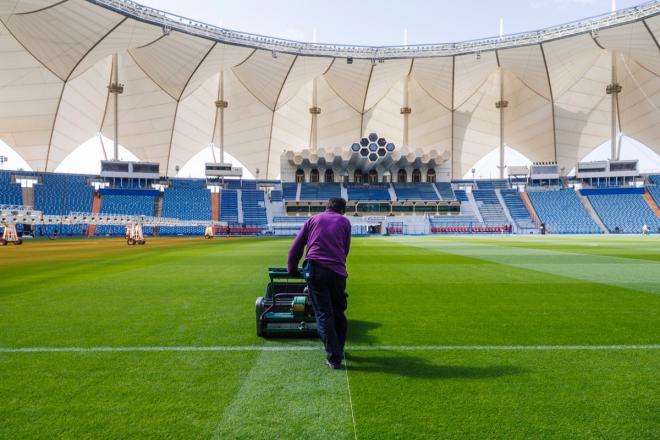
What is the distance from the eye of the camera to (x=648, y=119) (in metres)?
66.2

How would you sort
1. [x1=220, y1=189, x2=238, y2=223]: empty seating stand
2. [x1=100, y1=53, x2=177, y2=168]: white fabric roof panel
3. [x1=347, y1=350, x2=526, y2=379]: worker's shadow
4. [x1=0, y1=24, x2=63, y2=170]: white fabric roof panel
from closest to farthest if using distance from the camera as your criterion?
[x1=347, y1=350, x2=526, y2=379]: worker's shadow, [x1=0, y1=24, x2=63, y2=170]: white fabric roof panel, [x1=100, y1=53, x2=177, y2=168]: white fabric roof panel, [x1=220, y1=189, x2=238, y2=223]: empty seating stand

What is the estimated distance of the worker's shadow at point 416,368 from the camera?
141 inches

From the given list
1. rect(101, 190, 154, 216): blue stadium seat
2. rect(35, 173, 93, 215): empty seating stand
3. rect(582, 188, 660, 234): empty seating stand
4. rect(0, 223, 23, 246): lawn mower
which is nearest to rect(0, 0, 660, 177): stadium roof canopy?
rect(35, 173, 93, 215): empty seating stand

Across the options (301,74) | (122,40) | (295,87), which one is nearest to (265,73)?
(301,74)

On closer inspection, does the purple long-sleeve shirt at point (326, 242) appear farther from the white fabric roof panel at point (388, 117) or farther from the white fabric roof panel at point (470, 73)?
the white fabric roof panel at point (388, 117)

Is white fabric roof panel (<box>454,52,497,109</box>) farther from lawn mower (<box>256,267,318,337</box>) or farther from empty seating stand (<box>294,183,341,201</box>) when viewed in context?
lawn mower (<box>256,267,318,337</box>)

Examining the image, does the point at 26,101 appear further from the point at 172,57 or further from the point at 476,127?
the point at 476,127

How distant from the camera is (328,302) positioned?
405 centimetres

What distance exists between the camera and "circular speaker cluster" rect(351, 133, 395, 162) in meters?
67.1

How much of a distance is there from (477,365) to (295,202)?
63.6 m

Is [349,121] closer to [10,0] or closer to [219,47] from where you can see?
[219,47]

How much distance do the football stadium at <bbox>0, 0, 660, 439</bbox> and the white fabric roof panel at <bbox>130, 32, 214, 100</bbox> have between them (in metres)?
0.36

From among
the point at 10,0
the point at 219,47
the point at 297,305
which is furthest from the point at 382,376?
the point at 219,47

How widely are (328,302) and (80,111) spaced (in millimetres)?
70182
